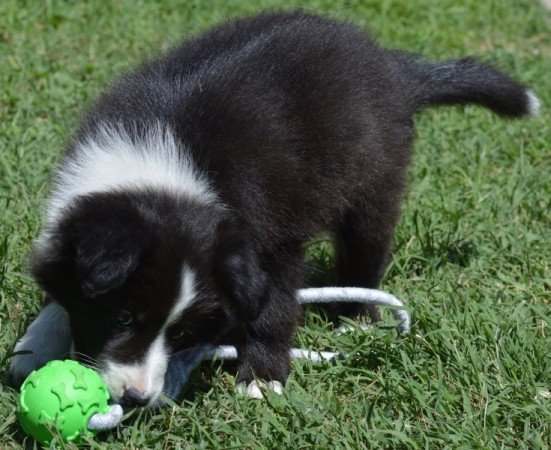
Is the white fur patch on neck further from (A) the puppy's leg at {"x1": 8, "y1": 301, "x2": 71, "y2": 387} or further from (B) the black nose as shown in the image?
(B) the black nose

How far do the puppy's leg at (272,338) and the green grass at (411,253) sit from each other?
0.08m

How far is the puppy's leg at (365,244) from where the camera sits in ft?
14.7

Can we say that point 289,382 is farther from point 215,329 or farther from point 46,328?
point 46,328

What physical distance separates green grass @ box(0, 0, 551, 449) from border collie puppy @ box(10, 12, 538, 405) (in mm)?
252

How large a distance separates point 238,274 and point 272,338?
56cm

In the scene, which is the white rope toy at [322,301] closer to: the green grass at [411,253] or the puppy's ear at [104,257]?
the green grass at [411,253]

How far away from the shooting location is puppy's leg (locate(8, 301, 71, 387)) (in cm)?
385

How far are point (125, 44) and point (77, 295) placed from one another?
145 inches

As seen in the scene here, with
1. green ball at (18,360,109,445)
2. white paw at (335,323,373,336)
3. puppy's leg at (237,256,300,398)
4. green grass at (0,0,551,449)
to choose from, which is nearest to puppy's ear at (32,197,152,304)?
green ball at (18,360,109,445)

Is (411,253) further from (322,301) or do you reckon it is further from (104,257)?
(104,257)

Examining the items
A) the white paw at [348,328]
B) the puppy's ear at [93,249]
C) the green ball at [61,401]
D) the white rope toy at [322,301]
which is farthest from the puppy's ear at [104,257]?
the white paw at [348,328]

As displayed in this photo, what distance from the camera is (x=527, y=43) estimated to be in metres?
7.82

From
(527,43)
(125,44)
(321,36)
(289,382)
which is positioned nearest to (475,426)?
(289,382)

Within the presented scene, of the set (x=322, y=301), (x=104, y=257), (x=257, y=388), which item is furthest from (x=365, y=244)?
(x=104, y=257)
